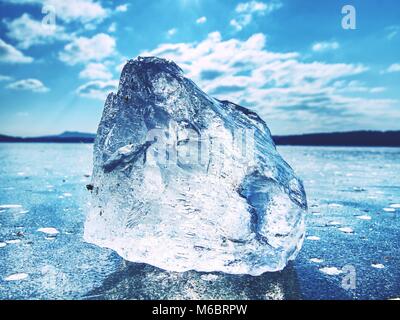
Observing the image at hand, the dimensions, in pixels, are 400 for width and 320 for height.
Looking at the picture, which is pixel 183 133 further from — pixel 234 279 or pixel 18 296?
pixel 18 296

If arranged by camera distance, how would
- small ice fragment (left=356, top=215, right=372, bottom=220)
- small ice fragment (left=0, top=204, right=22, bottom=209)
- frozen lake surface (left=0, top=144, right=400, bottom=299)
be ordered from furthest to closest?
1. small ice fragment (left=0, top=204, right=22, bottom=209)
2. small ice fragment (left=356, top=215, right=372, bottom=220)
3. frozen lake surface (left=0, top=144, right=400, bottom=299)

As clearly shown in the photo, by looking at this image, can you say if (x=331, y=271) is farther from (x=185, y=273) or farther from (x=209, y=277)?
(x=185, y=273)

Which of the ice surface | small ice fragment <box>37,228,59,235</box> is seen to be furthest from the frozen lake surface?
the ice surface

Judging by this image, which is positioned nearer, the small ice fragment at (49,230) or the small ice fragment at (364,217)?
the small ice fragment at (49,230)

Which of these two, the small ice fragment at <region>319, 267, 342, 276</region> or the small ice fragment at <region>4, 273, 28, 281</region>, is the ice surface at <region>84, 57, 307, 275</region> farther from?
the small ice fragment at <region>4, 273, 28, 281</region>

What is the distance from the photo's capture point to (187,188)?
2.84 meters

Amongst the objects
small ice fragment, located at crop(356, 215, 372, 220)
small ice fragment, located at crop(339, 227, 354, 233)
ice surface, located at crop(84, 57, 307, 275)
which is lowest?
small ice fragment, located at crop(339, 227, 354, 233)

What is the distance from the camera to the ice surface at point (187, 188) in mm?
2689

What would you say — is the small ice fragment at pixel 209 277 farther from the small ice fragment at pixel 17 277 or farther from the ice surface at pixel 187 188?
the small ice fragment at pixel 17 277

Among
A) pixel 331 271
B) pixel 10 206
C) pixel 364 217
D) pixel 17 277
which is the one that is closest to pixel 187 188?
pixel 331 271

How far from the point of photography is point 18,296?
2217 mm

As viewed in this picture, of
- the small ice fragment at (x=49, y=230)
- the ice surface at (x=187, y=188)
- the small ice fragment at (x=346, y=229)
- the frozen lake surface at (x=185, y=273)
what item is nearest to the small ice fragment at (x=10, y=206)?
the frozen lake surface at (x=185, y=273)

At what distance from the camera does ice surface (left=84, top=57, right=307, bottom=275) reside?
2.69 meters
